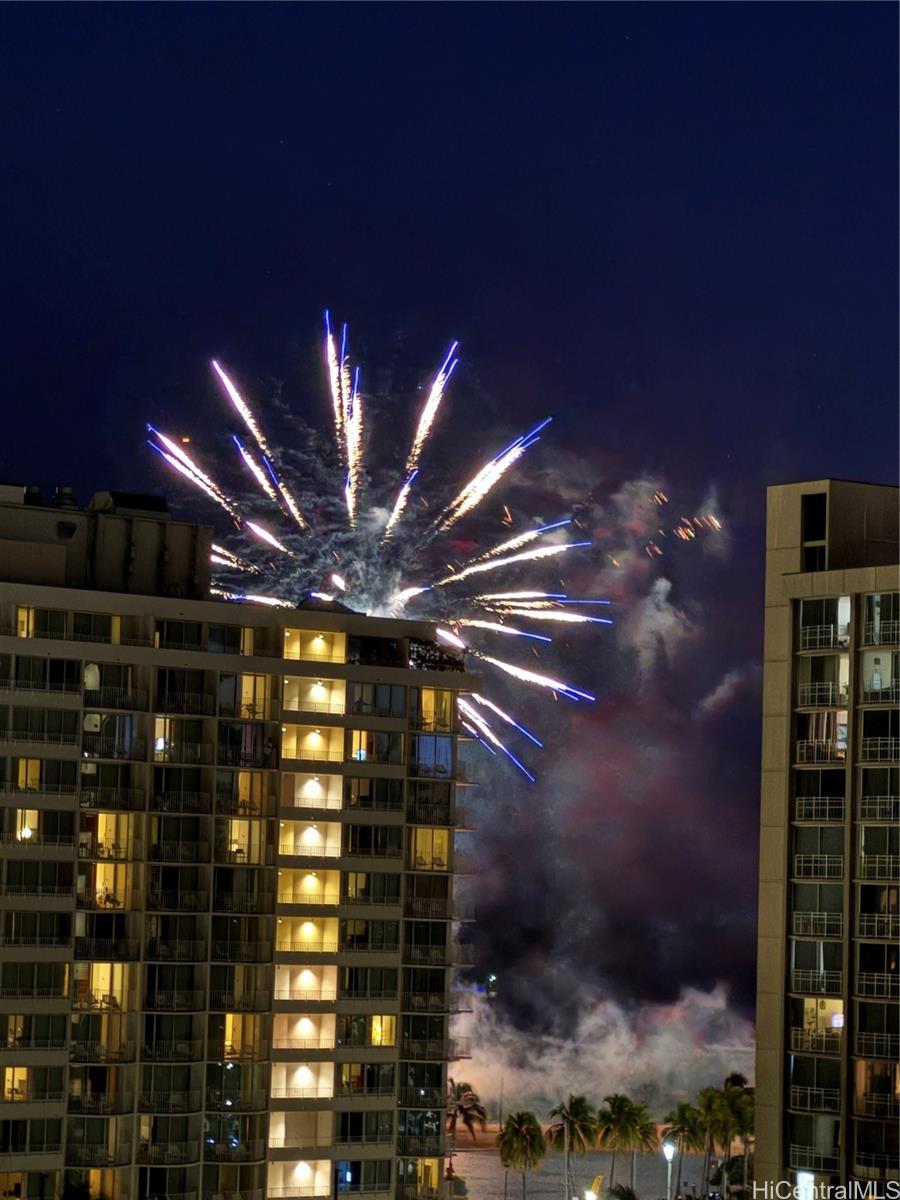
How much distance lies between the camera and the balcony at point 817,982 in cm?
8244

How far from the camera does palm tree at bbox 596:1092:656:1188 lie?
589 feet

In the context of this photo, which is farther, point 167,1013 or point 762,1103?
point 167,1013

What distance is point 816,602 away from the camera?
8575 centimetres

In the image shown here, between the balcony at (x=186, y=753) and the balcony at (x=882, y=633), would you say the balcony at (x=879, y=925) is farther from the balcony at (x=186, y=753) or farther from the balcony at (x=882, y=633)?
the balcony at (x=186, y=753)

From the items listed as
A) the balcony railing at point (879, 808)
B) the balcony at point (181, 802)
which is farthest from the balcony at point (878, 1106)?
the balcony at point (181, 802)

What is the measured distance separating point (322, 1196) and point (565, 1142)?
2012 inches

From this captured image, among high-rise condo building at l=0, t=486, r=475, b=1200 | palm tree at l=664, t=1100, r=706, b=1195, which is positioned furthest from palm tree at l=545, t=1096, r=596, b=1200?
high-rise condo building at l=0, t=486, r=475, b=1200

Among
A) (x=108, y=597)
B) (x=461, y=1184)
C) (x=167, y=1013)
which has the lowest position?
(x=461, y=1184)

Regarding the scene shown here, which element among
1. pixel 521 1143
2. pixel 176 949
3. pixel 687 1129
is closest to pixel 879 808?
pixel 176 949

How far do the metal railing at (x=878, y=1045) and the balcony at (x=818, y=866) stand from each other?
4876 millimetres

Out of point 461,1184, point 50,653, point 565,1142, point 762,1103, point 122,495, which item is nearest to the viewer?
point 762,1103

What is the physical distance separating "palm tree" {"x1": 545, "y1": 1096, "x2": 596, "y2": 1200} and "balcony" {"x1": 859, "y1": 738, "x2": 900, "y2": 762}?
10019 centimetres

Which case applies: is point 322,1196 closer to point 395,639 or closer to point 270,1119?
point 270,1119

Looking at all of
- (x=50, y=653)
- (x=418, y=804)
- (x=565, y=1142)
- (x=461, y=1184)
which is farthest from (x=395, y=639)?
(x=565, y=1142)
